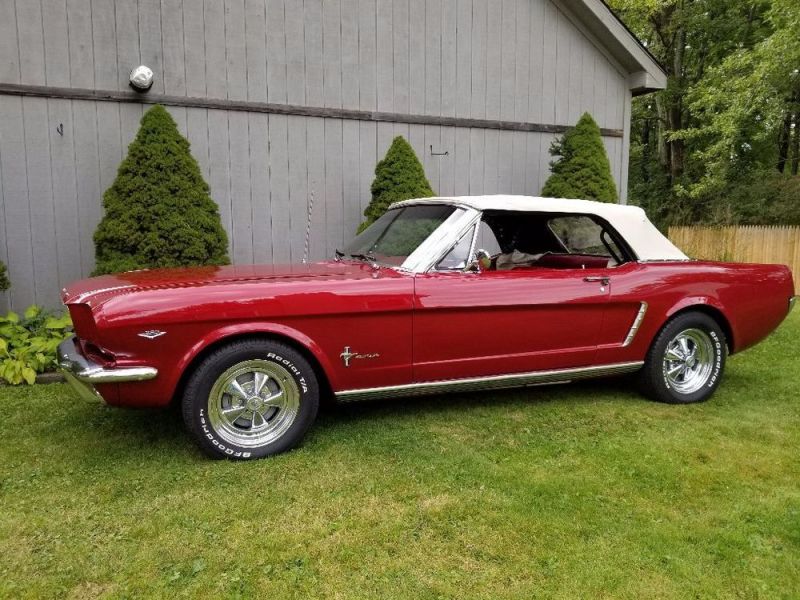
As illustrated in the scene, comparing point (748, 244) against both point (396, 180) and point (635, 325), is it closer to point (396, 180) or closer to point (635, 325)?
point (396, 180)

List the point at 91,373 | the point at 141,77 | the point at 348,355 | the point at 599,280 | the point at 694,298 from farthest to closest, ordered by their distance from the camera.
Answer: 1. the point at 141,77
2. the point at 694,298
3. the point at 599,280
4. the point at 348,355
5. the point at 91,373

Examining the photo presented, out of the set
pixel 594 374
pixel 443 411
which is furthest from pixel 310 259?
pixel 594 374

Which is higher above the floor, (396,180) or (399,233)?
(396,180)

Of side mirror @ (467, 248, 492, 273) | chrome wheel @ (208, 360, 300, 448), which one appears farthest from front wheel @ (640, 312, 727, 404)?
chrome wheel @ (208, 360, 300, 448)

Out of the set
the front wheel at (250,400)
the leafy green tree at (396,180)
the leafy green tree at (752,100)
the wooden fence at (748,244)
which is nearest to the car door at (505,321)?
the front wheel at (250,400)

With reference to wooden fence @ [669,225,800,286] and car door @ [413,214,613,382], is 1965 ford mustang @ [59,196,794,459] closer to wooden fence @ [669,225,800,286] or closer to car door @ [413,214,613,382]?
car door @ [413,214,613,382]

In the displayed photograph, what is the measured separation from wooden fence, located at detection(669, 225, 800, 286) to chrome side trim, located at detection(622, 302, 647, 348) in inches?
453

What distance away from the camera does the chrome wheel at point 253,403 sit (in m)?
3.56

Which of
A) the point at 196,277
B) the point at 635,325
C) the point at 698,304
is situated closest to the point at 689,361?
the point at 698,304

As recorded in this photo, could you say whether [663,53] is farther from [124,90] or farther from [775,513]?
[775,513]

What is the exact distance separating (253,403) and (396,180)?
4.70m

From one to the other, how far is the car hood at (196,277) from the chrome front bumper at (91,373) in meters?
0.34

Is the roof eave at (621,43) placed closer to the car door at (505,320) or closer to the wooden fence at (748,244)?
the car door at (505,320)

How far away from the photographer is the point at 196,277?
381 centimetres
